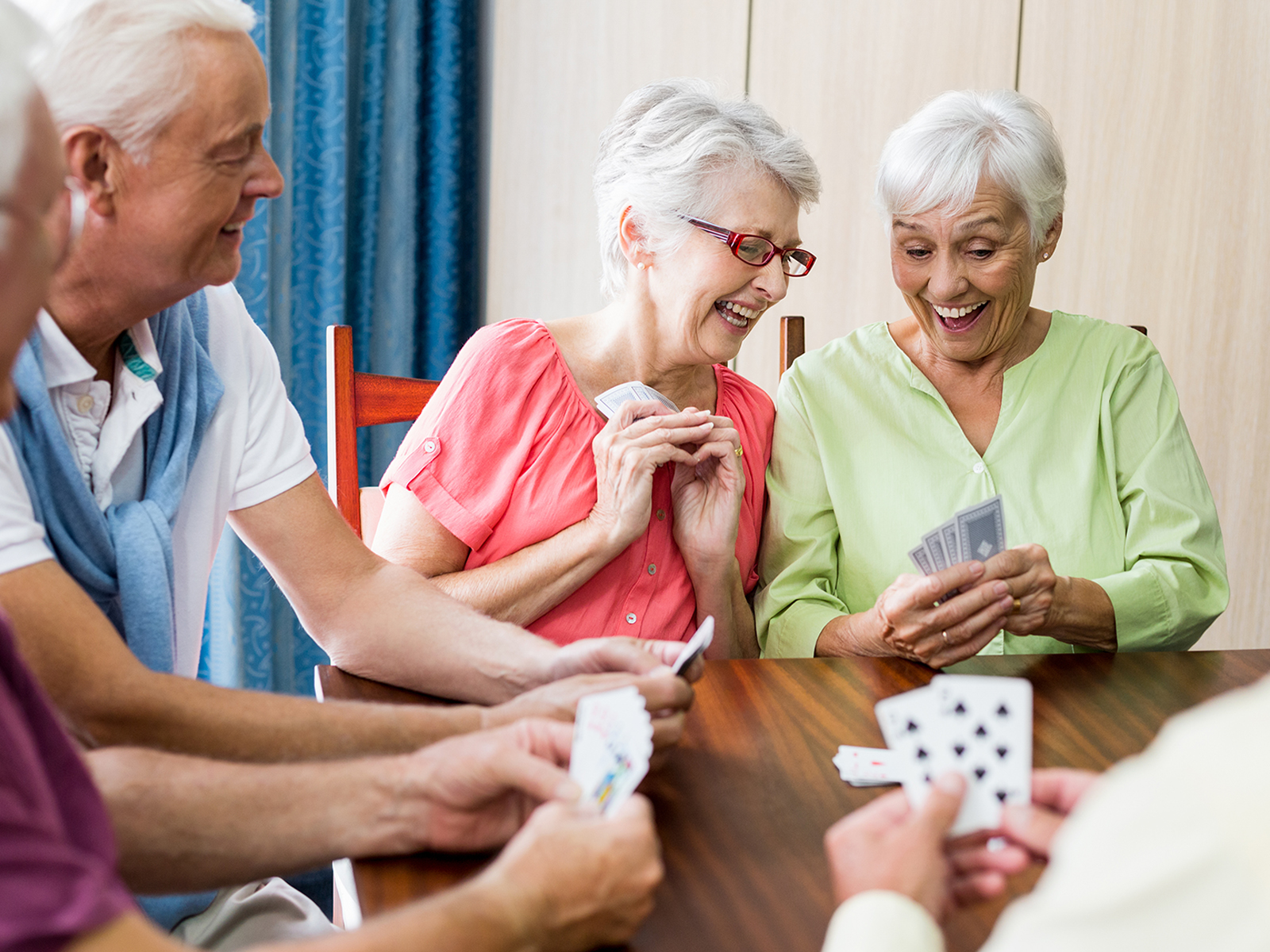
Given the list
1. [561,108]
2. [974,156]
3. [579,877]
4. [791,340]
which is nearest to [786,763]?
[579,877]

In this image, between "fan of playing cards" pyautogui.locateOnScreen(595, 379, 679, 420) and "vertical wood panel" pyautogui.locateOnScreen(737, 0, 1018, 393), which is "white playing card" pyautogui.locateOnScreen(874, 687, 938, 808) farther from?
"vertical wood panel" pyautogui.locateOnScreen(737, 0, 1018, 393)

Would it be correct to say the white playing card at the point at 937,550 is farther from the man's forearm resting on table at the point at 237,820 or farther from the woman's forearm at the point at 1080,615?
the man's forearm resting on table at the point at 237,820

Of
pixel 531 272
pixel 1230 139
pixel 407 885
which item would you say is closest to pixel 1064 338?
pixel 1230 139

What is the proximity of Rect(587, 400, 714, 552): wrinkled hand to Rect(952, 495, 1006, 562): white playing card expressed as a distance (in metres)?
0.43

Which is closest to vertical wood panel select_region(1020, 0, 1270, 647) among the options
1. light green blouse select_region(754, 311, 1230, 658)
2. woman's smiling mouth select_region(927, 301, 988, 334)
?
light green blouse select_region(754, 311, 1230, 658)

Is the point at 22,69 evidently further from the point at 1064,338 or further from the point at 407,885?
the point at 1064,338

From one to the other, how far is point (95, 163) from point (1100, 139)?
104 inches

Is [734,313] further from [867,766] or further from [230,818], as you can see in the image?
[230,818]

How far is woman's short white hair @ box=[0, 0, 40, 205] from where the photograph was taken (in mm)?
615

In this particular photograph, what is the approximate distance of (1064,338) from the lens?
1.97 metres

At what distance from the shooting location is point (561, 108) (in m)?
3.45

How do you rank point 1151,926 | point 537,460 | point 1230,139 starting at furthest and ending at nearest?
point 1230,139 → point 537,460 → point 1151,926

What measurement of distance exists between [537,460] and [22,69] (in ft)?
3.89

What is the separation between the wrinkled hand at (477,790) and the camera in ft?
3.02
